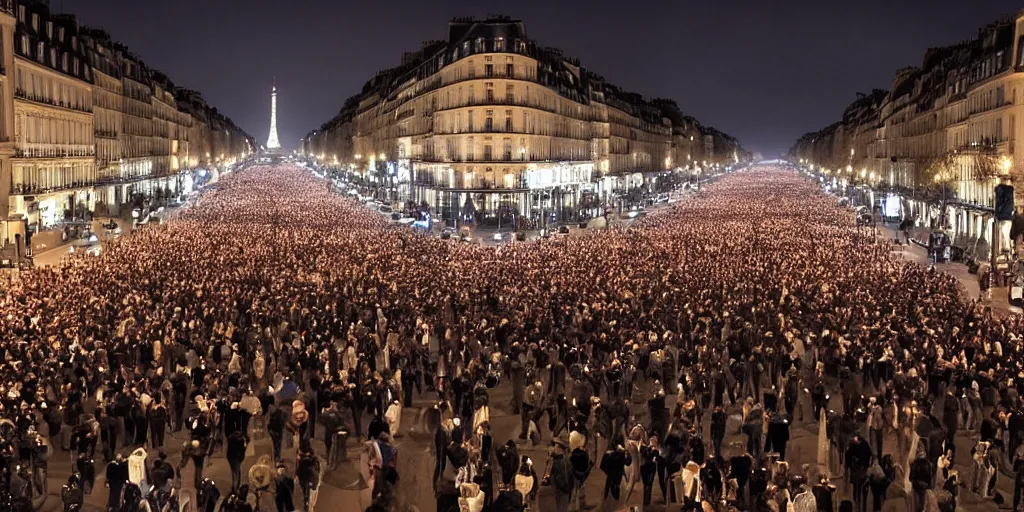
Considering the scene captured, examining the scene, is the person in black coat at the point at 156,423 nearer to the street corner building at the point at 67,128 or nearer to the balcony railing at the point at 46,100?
the street corner building at the point at 67,128

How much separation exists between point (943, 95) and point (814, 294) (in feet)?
176

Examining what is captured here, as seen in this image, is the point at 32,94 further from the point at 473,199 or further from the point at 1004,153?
the point at 1004,153

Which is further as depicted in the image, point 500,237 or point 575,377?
point 500,237

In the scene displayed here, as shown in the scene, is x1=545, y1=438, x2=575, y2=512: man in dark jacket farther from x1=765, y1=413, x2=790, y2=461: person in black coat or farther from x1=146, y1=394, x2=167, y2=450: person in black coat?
x1=146, y1=394, x2=167, y2=450: person in black coat

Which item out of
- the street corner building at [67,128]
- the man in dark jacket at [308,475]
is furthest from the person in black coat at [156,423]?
the street corner building at [67,128]

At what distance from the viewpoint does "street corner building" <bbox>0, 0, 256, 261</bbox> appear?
54.8 metres

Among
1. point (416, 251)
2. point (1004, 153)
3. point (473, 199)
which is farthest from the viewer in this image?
point (473, 199)

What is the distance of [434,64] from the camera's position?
93.3 m

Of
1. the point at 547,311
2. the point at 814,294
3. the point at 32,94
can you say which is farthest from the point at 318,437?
the point at 32,94

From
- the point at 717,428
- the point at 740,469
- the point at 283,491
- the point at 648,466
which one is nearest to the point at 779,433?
the point at 717,428

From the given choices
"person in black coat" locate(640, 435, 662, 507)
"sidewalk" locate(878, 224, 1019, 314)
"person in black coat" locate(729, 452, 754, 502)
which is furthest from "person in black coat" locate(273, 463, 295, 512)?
"sidewalk" locate(878, 224, 1019, 314)

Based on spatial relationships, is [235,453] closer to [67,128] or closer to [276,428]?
[276,428]

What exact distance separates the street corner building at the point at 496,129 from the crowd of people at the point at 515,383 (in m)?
46.3

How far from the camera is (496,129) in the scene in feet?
279
